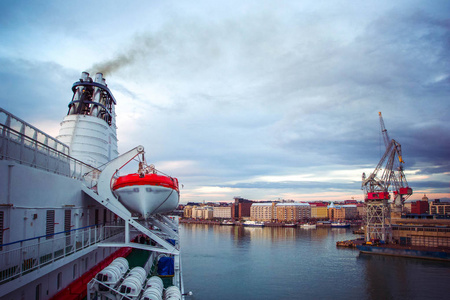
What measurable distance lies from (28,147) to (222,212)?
5973 inches

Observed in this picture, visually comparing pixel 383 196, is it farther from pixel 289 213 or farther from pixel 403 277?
pixel 289 213

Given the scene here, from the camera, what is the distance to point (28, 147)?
9.22 metres

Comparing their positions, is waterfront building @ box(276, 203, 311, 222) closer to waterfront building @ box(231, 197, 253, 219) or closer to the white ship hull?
waterfront building @ box(231, 197, 253, 219)

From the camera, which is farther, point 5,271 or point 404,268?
point 404,268

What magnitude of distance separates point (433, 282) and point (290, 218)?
354 ft

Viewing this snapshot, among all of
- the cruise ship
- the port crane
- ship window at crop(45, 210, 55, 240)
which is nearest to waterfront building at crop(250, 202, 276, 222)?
the port crane

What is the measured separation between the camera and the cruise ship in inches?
298

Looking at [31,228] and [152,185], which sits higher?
[152,185]

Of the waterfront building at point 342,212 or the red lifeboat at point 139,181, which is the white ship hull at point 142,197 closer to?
the red lifeboat at point 139,181

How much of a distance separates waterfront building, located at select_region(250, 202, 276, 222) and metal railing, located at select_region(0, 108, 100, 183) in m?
130

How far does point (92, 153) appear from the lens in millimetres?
17406

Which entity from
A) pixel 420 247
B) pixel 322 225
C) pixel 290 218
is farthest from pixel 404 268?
pixel 290 218

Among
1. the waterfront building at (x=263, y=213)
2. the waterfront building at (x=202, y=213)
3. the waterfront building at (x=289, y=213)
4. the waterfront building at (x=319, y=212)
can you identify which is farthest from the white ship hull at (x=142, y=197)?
the waterfront building at (x=319, y=212)

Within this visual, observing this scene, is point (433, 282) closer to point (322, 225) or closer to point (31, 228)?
point (31, 228)
